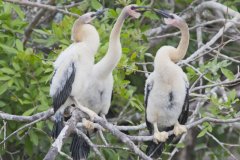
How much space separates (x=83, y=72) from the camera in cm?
532

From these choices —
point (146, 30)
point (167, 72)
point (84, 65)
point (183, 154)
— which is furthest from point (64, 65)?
point (183, 154)

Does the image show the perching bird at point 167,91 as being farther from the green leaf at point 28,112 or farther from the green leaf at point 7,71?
the green leaf at point 7,71

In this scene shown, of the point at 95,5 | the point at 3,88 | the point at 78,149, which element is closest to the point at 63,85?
the point at 78,149

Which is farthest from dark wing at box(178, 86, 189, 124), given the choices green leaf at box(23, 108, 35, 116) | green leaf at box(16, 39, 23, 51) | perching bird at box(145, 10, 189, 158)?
green leaf at box(16, 39, 23, 51)

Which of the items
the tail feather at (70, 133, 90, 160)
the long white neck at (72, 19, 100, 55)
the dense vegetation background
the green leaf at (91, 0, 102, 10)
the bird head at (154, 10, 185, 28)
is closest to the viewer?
the bird head at (154, 10, 185, 28)

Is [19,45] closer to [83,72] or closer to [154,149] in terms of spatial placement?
[83,72]

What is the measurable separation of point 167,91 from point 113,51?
45 centimetres

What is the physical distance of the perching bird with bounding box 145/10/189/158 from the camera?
522 centimetres

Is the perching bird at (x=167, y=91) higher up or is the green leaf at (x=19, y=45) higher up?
the perching bird at (x=167, y=91)

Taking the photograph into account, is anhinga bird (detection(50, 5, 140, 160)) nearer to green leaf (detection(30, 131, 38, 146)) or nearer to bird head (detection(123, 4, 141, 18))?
bird head (detection(123, 4, 141, 18))

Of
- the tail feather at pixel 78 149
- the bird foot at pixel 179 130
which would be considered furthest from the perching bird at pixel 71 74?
the bird foot at pixel 179 130

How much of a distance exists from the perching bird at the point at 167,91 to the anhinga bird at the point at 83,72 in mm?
287

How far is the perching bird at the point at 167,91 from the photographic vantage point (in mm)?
5219

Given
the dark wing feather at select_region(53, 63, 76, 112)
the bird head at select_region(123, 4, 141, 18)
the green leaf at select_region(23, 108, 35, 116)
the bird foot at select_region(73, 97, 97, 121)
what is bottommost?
the green leaf at select_region(23, 108, 35, 116)
